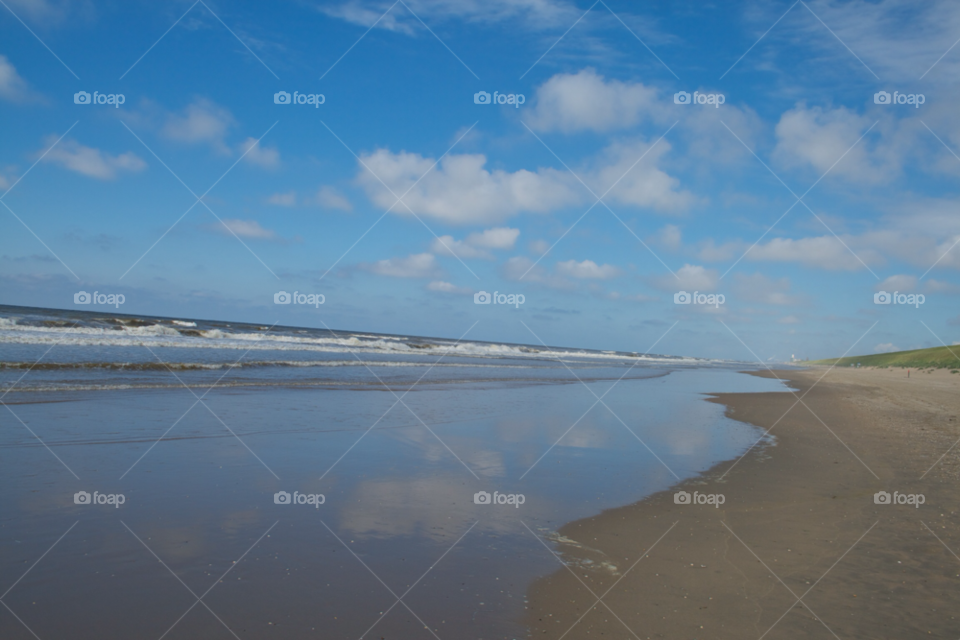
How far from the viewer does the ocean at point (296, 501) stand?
3734 mm

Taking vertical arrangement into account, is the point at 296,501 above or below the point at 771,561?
above

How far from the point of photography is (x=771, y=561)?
193 inches

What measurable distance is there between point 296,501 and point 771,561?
467 cm

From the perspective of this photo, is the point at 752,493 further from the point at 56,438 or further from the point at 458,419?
the point at 56,438

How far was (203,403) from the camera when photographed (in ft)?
41.4

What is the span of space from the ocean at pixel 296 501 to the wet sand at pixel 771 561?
0.32 m

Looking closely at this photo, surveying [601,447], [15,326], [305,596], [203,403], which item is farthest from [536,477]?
[15,326]

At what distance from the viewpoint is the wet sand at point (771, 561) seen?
3.82 metres

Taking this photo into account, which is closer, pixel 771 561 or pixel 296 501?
pixel 771 561

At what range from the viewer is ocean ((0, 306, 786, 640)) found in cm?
373

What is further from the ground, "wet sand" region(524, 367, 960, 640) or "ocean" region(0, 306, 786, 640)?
"ocean" region(0, 306, 786, 640)

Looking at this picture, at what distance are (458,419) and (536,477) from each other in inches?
199

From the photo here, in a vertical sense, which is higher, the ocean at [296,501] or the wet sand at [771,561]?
the ocean at [296,501]

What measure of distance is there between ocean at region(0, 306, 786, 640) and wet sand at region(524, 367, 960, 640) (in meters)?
0.32
